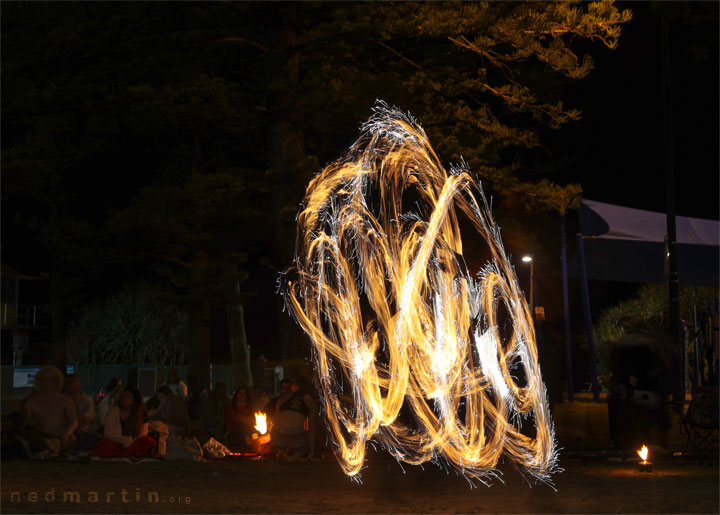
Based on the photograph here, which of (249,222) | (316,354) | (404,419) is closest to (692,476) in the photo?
(404,419)

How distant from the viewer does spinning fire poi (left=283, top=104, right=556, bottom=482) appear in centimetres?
1245

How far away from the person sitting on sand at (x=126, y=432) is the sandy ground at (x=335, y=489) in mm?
509

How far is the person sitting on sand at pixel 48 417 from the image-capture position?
1420 centimetres

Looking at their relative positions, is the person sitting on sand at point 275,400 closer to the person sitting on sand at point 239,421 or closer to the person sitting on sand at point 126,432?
the person sitting on sand at point 239,421

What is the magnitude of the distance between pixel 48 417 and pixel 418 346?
216 inches

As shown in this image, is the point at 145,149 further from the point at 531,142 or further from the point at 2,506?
the point at 2,506

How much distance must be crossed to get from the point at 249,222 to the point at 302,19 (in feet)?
13.5

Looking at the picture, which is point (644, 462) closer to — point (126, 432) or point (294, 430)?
point (294, 430)

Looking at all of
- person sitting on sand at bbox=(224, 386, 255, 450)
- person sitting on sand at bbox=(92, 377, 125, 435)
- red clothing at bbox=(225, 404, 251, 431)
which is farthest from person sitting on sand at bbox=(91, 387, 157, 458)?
red clothing at bbox=(225, 404, 251, 431)

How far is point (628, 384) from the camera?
46.8ft

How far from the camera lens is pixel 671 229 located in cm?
1650

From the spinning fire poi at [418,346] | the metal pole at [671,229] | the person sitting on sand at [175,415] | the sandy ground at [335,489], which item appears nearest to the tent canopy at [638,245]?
the metal pole at [671,229]

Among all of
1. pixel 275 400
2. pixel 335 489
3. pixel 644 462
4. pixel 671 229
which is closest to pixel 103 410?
pixel 275 400

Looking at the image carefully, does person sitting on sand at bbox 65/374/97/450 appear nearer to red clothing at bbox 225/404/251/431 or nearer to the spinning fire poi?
red clothing at bbox 225/404/251/431
